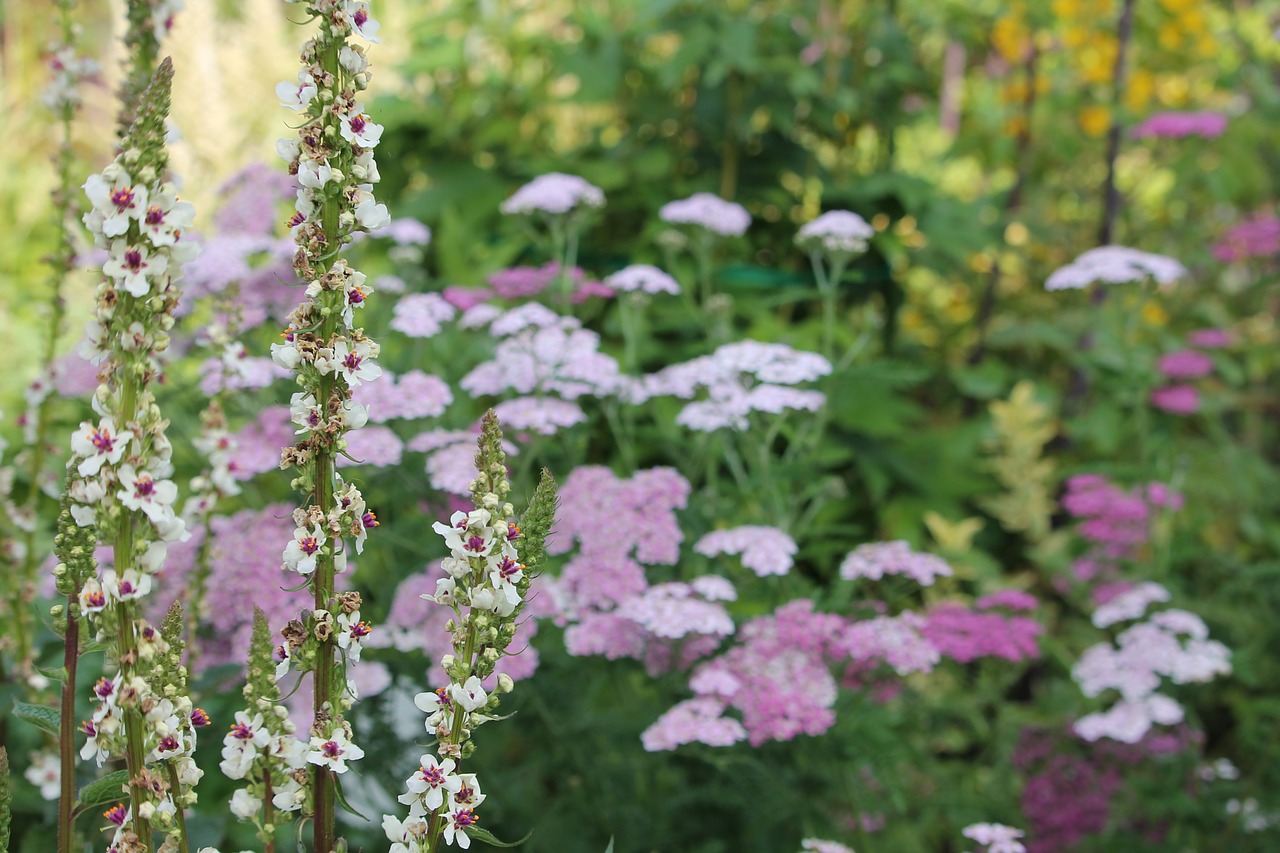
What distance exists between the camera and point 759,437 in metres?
2.24

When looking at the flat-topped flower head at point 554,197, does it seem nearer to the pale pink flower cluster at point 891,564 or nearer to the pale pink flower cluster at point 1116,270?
the pale pink flower cluster at point 891,564

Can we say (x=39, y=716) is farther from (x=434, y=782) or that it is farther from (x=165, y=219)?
(x=165, y=219)

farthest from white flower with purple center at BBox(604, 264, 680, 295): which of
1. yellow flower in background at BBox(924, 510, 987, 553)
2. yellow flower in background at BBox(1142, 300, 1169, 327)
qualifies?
yellow flower in background at BBox(1142, 300, 1169, 327)

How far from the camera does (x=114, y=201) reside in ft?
2.98

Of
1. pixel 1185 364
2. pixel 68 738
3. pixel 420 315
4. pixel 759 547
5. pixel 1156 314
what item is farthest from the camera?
pixel 1156 314

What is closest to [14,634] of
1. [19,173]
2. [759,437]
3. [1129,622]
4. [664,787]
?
[664,787]

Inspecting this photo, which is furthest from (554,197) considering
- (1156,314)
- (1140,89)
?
(1140,89)

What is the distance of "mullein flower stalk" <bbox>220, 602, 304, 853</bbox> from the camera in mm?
1034

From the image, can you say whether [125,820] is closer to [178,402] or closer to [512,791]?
[512,791]

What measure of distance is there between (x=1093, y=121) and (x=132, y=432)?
14.7 ft

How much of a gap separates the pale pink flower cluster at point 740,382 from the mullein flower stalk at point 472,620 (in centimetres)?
102

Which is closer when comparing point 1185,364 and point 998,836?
point 998,836

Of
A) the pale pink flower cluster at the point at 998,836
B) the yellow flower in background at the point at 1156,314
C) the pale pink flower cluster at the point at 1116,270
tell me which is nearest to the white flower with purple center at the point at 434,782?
the pale pink flower cluster at the point at 998,836

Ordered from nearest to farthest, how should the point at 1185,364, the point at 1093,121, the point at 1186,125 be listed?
the point at 1185,364 → the point at 1186,125 → the point at 1093,121
